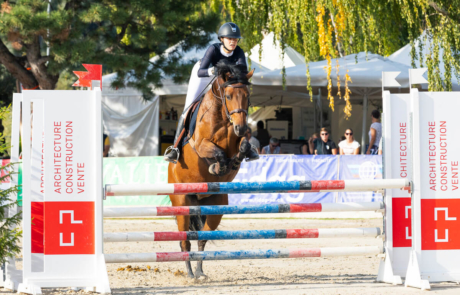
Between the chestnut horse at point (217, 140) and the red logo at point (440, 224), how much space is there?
5.17ft

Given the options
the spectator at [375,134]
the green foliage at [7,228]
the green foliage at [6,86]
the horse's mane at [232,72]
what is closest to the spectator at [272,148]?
the spectator at [375,134]

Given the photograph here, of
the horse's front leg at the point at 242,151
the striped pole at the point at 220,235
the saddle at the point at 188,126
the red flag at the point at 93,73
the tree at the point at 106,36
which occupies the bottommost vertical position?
the striped pole at the point at 220,235

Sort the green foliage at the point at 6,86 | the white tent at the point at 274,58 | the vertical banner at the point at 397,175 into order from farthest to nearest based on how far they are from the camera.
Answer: the green foliage at the point at 6,86
the white tent at the point at 274,58
the vertical banner at the point at 397,175

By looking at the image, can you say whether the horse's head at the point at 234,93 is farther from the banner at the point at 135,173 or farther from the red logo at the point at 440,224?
the banner at the point at 135,173

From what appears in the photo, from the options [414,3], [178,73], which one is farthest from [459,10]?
[178,73]

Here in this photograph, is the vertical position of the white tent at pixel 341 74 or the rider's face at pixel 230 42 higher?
the white tent at pixel 341 74

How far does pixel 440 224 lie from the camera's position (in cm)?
501

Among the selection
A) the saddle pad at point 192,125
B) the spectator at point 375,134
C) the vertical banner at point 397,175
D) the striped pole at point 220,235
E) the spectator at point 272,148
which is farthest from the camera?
the spectator at point 272,148

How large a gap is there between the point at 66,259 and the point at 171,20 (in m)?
10.6

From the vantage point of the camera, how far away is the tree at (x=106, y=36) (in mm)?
13344

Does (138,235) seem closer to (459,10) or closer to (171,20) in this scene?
(459,10)

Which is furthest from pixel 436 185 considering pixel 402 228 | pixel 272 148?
pixel 272 148

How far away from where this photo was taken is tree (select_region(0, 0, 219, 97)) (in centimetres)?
1334

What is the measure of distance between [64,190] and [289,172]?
748cm
